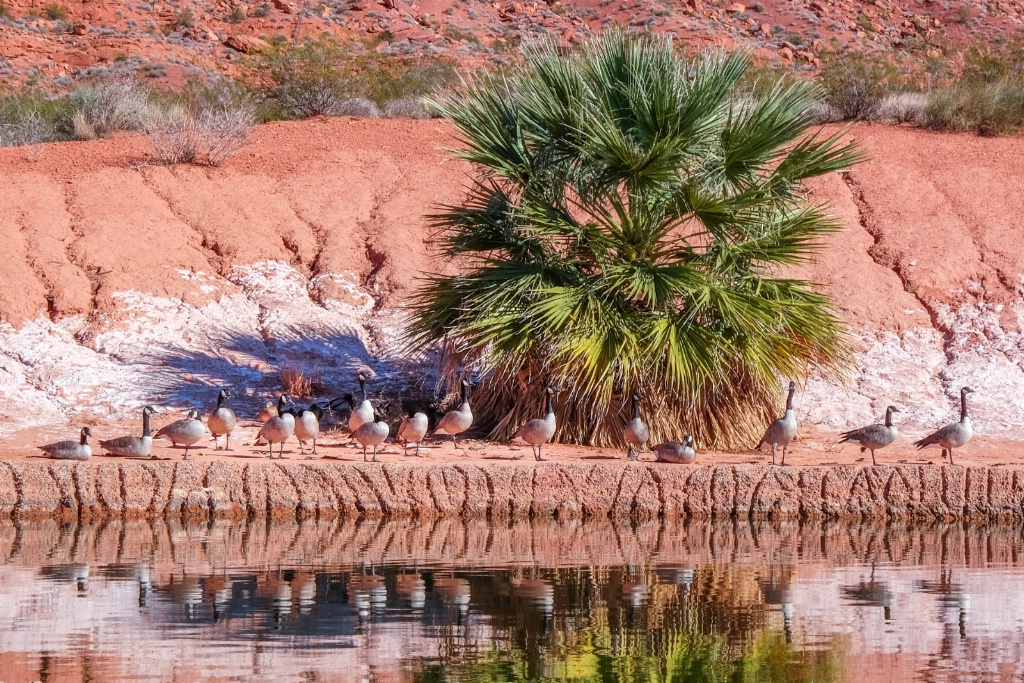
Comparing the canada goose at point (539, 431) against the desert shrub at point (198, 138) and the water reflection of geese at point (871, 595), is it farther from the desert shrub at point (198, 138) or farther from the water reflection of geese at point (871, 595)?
the desert shrub at point (198, 138)

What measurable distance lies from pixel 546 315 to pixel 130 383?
639 centimetres

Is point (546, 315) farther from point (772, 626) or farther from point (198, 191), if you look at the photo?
point (198, 191)

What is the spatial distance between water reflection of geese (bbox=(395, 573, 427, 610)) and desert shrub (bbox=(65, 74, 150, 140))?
20.7 metres

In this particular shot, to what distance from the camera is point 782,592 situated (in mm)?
9922

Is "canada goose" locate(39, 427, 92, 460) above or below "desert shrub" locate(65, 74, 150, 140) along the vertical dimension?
below

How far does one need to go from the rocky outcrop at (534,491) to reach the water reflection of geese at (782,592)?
2579 mm

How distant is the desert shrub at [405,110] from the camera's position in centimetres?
3102

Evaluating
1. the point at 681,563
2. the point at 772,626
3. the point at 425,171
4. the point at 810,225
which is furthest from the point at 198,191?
the point at 772,626

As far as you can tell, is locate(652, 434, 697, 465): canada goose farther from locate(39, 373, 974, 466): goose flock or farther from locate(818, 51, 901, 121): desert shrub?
locate(818, 51, 901, 121): desert shrub

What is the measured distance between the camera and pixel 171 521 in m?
13.0

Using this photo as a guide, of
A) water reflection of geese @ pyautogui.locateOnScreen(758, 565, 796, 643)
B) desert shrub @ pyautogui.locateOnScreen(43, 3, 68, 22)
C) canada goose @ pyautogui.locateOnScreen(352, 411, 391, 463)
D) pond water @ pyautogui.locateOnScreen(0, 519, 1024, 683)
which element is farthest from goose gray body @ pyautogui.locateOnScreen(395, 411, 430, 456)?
desert shrub @ pyautogui.locateOnScreen(43, 3, 68, 22)

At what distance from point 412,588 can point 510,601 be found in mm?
753

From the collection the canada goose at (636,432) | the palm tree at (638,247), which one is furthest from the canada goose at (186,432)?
the canada goose at (636,432)

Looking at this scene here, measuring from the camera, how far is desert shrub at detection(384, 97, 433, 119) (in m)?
31.0
